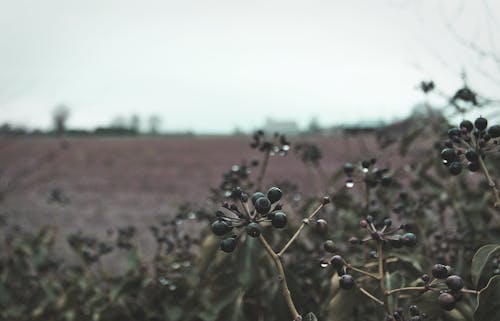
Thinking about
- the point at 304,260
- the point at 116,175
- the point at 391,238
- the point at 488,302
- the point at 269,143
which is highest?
the point at 269,143

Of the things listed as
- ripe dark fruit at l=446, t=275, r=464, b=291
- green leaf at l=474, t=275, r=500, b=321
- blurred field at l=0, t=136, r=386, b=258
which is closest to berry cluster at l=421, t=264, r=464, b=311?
ripe dark fruit at l=446, t=275, r=464, b=291

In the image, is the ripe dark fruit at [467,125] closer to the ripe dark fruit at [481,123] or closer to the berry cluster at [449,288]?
the ripe dark fruit at [481,123]

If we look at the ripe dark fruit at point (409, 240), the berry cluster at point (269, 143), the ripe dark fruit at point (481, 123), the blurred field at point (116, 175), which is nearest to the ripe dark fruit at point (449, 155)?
the ripe dark fruit at point (481, 123)

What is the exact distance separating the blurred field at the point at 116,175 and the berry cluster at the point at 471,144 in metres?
2.87

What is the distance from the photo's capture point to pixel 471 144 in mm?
1317

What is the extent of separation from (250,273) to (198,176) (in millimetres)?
16311

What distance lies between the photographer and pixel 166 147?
26031 mm

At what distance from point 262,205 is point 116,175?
17563 mm

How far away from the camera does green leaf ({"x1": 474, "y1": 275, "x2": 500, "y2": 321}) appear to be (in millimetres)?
1033

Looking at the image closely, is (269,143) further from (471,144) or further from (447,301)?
(447,301)

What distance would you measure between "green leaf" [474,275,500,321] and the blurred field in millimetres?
2986

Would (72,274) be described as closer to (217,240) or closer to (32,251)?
(32,251)

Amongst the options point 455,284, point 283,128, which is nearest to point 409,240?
point 455,284

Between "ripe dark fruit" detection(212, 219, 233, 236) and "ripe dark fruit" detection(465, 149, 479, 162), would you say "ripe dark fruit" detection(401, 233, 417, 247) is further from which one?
"ripe dark fruit" detection(212, 219, 233, 236)
